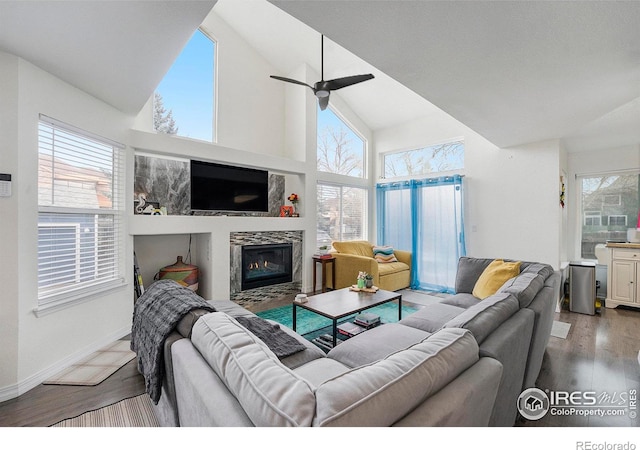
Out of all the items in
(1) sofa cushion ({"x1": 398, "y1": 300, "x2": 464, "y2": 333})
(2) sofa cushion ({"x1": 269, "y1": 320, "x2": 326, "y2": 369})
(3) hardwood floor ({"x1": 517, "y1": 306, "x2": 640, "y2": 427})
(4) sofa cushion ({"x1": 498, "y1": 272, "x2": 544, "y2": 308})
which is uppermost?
(4) sofa cushion ({"x1": 498, "y1": 272, "x2": 544, "y2": 308})

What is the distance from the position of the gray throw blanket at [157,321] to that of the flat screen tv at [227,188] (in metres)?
2.12

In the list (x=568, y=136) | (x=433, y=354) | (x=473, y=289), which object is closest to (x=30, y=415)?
(x=433, y=354)

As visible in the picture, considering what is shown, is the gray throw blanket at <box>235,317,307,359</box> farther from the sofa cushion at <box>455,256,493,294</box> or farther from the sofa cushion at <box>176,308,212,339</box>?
the sofa cushion at <box>455,256,493,294</box>

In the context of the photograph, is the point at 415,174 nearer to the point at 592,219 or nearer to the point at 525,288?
the point at 592,219

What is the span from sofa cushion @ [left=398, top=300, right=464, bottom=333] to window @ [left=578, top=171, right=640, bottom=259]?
3513 mm

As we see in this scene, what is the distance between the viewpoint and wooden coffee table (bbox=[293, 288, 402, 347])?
256 centimetres

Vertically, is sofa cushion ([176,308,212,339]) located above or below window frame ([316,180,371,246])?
below

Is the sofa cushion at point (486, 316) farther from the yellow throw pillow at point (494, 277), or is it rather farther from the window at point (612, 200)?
the window at point (612, 200)

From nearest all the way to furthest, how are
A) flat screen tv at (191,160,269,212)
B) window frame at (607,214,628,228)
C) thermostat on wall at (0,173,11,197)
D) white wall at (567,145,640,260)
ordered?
1. thermostat on wall at (0,173,11,197)
2. flat screen tv at (191,160,269,212)
3. white wall at (567,145,640,260)
4. window frame at (607,214,628,228)

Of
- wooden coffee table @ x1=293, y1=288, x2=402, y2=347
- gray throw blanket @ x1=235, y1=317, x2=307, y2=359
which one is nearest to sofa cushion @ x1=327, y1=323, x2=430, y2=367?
gray throw blanket @ x1=235, y1=317, x2=307, y2=359

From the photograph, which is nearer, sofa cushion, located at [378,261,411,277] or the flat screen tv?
the flat screen tv

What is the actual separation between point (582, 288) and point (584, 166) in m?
1.98

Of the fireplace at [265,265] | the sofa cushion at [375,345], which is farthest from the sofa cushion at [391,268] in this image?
the sofa cushion at [375,345]
